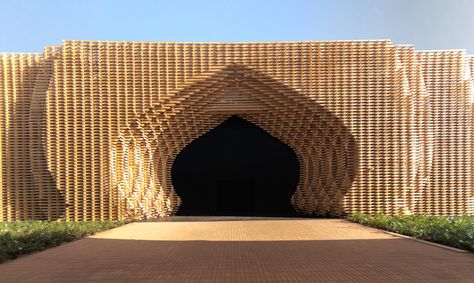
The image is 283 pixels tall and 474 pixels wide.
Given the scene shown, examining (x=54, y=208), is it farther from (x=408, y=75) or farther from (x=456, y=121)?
(x=456, y=121)

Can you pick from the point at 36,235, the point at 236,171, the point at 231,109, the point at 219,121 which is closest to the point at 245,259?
the point at 36,235

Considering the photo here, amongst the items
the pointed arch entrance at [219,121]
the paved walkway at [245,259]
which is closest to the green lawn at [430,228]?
the paved walkway at [245,259]

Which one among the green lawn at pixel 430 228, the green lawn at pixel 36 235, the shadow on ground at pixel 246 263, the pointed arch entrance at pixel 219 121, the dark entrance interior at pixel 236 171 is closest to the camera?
the shadow on ground at pixel 246 263

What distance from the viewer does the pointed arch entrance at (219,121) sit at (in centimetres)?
1219

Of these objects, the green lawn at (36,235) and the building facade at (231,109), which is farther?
the building facade at (231,109)

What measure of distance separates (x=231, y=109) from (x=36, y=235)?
6.33 meters

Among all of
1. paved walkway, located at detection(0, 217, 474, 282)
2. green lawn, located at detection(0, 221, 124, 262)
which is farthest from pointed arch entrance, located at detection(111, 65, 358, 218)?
paved walkway, located at detection(0, 217, 474, 282)

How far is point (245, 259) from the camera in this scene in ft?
20.3

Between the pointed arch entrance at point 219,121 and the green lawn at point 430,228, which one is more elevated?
the pointed arch entrance at point 219,121

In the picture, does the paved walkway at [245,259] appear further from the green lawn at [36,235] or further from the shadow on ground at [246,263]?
the green lawn at [36,235]

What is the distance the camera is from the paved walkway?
16.8 feet

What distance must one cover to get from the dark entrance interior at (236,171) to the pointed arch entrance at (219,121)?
2020 mm

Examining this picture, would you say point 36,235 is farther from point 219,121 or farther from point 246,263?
point 219,121

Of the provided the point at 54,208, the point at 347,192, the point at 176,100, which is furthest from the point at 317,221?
the point at 54,208
